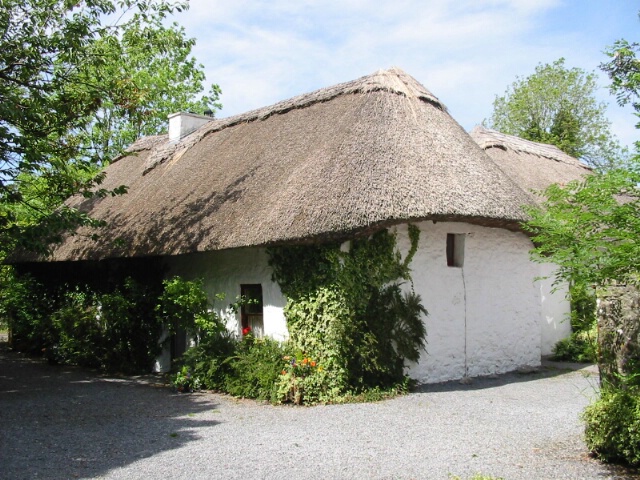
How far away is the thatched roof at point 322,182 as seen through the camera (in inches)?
367

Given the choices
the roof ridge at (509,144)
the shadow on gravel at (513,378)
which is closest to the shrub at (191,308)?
the shadow on gravel at (513,378)

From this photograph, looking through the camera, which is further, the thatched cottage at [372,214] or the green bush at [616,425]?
the thatched cottage at [372,214]

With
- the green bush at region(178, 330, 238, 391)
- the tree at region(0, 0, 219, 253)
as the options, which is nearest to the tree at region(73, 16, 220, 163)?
the tree at region(0, 0, 219, 253)

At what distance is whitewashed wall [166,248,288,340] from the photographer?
10391mm

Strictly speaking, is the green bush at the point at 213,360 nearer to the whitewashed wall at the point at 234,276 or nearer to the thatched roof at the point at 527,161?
the whitewashed wall at the point at 234,276

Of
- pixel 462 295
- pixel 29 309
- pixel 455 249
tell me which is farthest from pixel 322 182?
pixel 29 309

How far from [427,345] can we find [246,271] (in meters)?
3.46

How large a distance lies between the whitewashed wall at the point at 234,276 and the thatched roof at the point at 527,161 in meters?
8.03

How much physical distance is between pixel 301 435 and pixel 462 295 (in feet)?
15.2

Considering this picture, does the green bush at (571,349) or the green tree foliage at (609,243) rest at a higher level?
the green tree foliage at (609,243)

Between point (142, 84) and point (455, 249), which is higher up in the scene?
point (142, 84)

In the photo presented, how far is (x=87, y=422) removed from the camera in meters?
8.20

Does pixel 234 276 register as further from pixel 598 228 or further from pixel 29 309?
pixel 29 309

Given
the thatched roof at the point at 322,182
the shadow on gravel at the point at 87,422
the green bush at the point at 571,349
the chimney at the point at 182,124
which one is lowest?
the shadow on gravel at the point at 87,422
